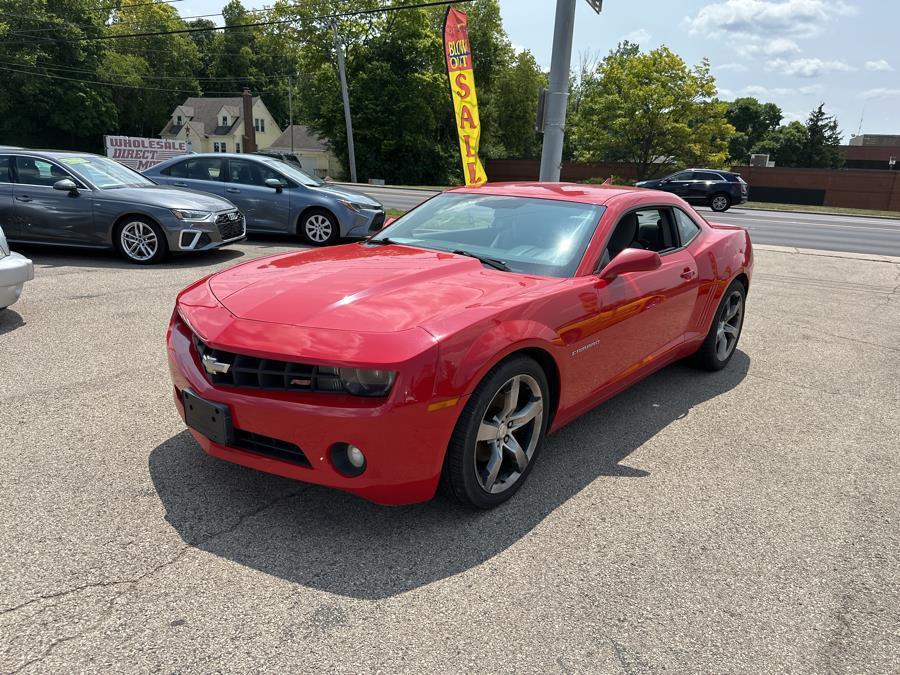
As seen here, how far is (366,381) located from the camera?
2.58 m

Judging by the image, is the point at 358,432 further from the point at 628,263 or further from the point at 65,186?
the point at 65,186

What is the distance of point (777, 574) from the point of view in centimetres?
271

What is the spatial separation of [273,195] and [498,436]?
873cm

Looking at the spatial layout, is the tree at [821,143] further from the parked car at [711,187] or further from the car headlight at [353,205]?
the car headlight at [353,205]

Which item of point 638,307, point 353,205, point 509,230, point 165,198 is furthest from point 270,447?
point 353,205

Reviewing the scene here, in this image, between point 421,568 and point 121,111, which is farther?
point 121,111

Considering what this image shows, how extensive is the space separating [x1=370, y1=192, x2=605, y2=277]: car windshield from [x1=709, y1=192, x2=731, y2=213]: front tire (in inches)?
985

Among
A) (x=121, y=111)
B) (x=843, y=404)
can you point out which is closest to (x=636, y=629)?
(x=843, y=404)

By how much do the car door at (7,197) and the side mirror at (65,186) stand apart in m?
0.59

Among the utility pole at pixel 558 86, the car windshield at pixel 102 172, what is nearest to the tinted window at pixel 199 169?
the car windshield at pixel 102 172

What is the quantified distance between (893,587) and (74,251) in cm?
994

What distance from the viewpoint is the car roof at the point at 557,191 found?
4129mm

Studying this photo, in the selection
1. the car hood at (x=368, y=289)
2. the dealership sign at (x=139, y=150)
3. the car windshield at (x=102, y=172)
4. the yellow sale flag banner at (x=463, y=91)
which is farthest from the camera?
the dealership sign at (x=139, y=150)

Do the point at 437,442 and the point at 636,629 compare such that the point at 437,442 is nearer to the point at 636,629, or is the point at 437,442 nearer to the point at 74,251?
the point at 636,629
